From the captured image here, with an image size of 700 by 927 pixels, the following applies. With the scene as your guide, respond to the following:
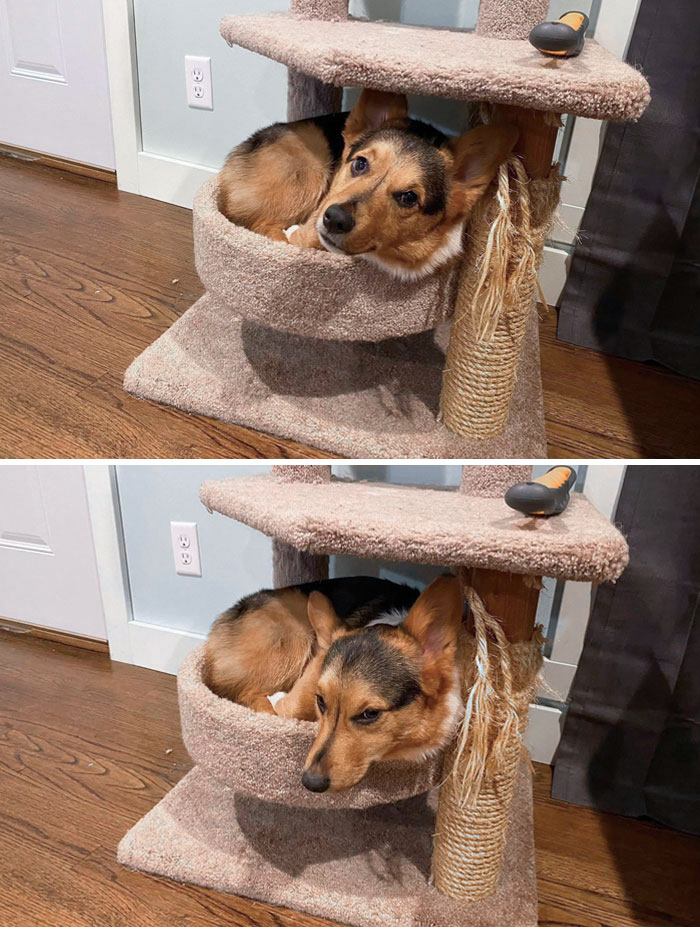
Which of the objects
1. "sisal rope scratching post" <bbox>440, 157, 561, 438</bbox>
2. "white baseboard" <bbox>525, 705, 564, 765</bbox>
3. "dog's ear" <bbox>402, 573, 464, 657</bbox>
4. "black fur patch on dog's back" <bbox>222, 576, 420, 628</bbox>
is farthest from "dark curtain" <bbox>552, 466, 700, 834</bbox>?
"dog's ear" <bbox>402, 573, 464, 657</bbox>

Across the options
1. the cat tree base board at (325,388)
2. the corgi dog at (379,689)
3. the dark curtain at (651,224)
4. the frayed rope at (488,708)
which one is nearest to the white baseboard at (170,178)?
the cat tree base board at (325,388)

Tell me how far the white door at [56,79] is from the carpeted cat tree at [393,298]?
735 mm

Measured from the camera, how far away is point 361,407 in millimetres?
1560

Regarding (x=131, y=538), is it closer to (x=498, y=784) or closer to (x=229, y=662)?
(x=229, y=662)

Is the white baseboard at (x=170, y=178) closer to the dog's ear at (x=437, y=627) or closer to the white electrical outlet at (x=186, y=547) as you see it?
the white electrical outlet at (x=186, y=547)

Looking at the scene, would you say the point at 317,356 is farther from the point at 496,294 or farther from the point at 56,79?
the point at 56,79

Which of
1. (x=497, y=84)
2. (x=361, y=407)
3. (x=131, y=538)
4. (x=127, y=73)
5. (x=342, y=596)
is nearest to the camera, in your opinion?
(x=497, y=84)

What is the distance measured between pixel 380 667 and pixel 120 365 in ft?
2.92

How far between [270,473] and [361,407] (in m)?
0.21

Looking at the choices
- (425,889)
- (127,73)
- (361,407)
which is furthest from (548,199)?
(127,73)

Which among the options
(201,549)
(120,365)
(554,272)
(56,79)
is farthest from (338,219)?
(56,79)

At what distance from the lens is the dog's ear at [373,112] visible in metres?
1.28

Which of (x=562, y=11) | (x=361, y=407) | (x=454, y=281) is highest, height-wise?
(x=562, y=11)

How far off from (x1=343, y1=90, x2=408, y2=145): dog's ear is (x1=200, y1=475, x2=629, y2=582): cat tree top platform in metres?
0.59
